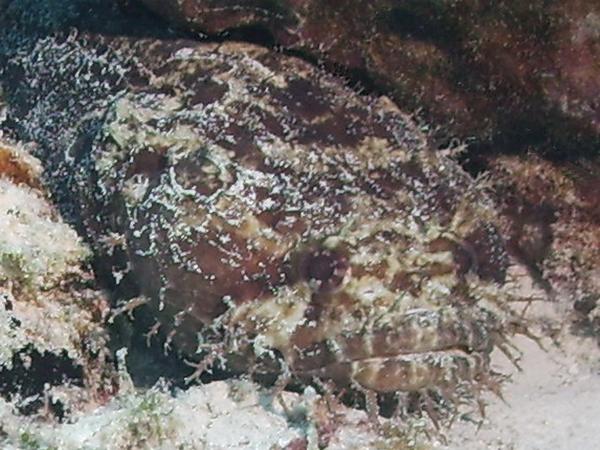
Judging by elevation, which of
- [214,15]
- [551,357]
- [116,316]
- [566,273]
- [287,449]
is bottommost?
[116,316]

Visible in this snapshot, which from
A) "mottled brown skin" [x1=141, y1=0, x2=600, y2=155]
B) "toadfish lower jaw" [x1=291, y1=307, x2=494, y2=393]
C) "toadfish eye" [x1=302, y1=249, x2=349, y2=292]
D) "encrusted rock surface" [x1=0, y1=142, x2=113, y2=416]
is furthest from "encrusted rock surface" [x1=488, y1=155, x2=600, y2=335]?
"encrusted rock surface" [x1=0, y1=142, x2=113, y2=416]

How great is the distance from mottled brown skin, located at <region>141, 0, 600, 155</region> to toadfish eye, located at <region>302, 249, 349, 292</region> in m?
1.19

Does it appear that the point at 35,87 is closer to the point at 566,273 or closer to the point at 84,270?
the point at 84,270

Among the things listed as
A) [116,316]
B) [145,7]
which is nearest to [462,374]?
[116,316]

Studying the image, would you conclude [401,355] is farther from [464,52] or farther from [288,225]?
[464,52]

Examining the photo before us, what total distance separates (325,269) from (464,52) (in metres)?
1.37

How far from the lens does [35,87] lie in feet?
16.2

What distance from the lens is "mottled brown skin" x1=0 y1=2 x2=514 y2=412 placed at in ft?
11.6

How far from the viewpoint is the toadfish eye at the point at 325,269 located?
3541 mm

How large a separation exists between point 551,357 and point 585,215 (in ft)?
2.49

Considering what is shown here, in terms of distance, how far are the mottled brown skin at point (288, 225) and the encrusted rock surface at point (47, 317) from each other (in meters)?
0.16

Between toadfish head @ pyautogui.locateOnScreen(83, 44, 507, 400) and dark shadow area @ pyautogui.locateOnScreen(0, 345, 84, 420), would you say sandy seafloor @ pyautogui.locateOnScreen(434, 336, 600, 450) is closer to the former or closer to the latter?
toadfish head @ pyautogui.locateOnScreen(83, 44, 507, 400)

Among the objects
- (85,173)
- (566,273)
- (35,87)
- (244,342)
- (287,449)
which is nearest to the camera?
(287,449)

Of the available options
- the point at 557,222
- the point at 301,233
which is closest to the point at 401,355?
the point at 301,233
